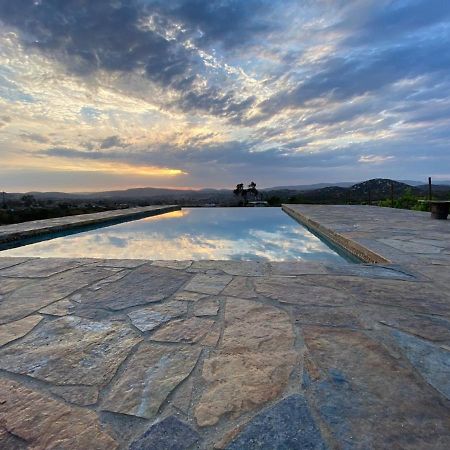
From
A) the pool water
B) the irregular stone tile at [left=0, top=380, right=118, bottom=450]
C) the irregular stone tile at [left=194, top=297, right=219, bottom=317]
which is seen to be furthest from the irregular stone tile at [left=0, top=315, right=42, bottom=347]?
the pool water

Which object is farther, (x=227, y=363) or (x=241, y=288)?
→ (x=241, y=288)

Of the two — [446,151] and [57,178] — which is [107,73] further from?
[446,151]

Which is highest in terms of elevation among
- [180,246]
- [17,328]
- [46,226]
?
[46,226]

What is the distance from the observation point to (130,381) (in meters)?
1.13

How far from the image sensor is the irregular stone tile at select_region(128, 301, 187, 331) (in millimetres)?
1605

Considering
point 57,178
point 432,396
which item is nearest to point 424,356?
point 432,396

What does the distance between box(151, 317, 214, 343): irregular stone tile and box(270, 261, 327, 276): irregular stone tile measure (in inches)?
42.8

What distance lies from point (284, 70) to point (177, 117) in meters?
3.98

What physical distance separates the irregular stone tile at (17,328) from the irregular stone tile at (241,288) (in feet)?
4.02

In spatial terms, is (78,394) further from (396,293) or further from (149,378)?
(396,293)

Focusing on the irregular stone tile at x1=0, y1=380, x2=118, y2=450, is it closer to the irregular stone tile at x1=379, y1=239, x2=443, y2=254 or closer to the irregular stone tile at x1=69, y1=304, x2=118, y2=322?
the irregular stone tile at x1=69, y1=304, x2=118, y2=322

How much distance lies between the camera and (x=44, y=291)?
2.16 metres

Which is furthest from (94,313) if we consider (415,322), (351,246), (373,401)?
(351,246)

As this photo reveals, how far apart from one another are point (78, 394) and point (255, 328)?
89 cm
